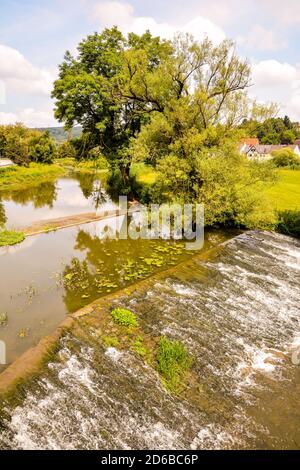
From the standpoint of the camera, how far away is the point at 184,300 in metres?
10.3

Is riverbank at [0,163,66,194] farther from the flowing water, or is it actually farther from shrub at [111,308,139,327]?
the flowing water

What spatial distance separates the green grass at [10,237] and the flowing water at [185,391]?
7.38 meters

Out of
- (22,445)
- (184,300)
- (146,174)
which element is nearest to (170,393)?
(22,445)

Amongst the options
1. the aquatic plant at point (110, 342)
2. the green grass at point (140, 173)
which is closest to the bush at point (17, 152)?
the green grass at point (140, 173)

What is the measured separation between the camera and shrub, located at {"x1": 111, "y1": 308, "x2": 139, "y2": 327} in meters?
8.70

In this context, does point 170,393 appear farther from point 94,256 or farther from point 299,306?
point 94,256

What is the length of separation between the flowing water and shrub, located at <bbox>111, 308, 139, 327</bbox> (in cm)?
26

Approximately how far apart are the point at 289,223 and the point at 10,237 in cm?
1521

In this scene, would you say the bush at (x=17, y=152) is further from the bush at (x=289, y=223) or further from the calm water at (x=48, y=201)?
the bush at (x=289, y=223)

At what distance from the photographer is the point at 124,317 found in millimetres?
8805

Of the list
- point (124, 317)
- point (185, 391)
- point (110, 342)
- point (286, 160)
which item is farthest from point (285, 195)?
point (286, 160)

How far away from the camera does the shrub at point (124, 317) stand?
8.70 m

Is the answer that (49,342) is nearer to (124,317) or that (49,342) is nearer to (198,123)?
(124,317)

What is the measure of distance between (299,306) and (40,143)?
4640 cm
